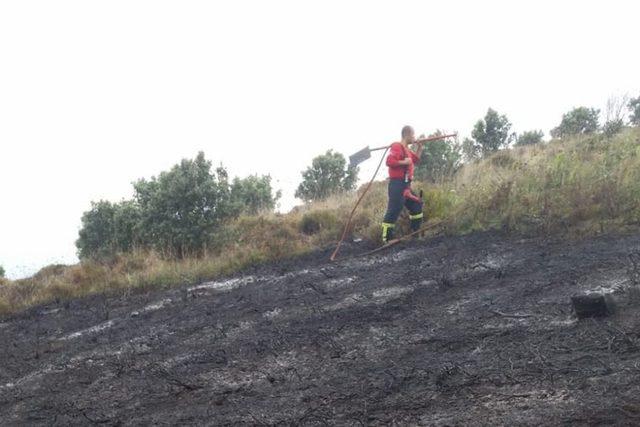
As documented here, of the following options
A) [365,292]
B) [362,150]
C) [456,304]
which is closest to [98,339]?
[365,292]

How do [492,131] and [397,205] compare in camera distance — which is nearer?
[397,205]

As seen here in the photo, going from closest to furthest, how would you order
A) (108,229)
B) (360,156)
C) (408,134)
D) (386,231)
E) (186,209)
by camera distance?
(386,231)
(408,134)
(360,156)
(186,209)
(108,229)

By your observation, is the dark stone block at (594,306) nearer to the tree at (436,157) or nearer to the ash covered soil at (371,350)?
the ash covered soil at (371,350)

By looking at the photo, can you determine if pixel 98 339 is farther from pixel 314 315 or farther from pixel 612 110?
pixel 612 110

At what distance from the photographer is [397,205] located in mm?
8438

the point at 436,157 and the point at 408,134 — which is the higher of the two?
the point at 408,134

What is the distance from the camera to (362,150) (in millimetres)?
9422

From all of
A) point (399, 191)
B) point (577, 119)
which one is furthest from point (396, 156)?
point (577, 119)

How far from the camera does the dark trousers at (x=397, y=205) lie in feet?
27.5

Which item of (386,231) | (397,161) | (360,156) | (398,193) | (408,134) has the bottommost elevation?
(386,231)

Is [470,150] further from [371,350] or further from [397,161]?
[371,350]

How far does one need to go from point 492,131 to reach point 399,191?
9758 millimetres

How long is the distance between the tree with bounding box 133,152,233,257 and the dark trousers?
3756 millimetres

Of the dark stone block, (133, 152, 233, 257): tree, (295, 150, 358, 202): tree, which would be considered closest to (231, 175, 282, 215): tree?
(295, 150, 358, 202): tree
